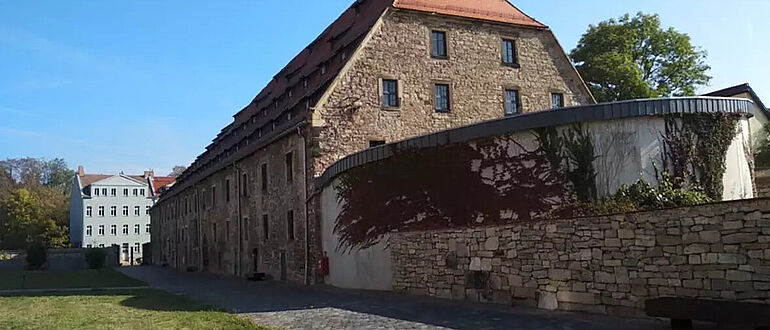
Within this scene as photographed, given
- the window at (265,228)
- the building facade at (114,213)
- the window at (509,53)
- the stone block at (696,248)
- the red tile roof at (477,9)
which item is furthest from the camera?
the building facade at (114,213)

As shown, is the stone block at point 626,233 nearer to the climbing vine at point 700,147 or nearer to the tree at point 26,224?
the climbing vine at point 700,147

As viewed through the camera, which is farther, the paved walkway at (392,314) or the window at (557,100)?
the window at (557,100)

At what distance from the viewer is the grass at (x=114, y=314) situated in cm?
1270

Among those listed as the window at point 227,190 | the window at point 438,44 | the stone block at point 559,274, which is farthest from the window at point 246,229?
the stone block at point 559,274

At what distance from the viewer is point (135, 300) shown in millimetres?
19094

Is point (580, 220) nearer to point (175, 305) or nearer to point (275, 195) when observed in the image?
point (175, 305)

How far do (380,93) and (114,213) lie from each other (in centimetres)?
7065

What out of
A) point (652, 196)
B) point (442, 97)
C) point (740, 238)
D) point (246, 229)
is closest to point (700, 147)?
point (652, 196)

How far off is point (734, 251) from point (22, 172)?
359ft

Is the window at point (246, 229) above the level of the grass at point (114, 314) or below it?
above

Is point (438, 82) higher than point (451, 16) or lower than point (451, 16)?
lower

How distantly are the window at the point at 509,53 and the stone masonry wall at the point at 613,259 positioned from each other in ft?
47.2

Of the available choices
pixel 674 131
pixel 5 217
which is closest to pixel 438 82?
pixel 674 131

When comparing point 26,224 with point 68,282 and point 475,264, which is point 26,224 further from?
point 475,264
